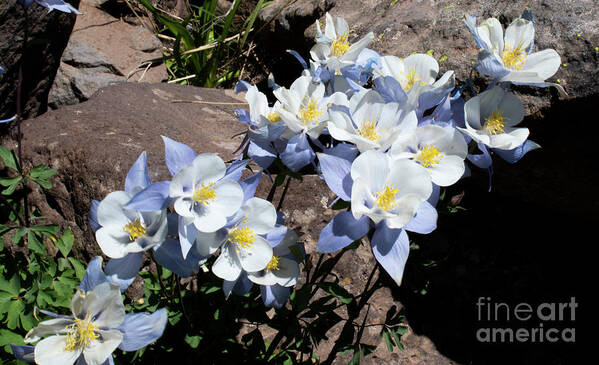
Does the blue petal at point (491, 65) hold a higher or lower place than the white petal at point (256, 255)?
higher

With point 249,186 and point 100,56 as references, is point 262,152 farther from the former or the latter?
point 100,56

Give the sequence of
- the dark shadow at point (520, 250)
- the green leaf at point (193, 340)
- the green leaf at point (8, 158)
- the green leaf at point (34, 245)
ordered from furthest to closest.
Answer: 1. the dark shadow at point (520, 250)
2. the green leaf at point (8, 158)
3. the green leaf at point (34, 245)
4. the green leaf at point (193, 340)

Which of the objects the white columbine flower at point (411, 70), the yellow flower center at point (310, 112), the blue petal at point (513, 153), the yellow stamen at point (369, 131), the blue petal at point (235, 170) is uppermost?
the white columbine flower at point (411, 70)

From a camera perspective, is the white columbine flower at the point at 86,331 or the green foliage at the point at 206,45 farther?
the green foliage at the point at 206,45

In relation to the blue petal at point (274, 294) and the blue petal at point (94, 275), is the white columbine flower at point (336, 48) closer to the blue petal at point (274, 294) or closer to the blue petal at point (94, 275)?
the blue petal at point (274, 294)

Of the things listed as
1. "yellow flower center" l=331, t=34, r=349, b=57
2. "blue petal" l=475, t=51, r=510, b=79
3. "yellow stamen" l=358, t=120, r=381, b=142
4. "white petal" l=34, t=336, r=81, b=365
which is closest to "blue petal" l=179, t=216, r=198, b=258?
"white petal" l=34, t=336, r=81, b=365

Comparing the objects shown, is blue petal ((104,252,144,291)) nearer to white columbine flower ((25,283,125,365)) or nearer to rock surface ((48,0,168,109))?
white columbine flower ((25,283,125,365))

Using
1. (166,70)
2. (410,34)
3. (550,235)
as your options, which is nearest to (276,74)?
(166,70)

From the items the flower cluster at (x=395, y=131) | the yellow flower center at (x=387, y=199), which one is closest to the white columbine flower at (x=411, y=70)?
the flower cluster at (x=395, y=131)
